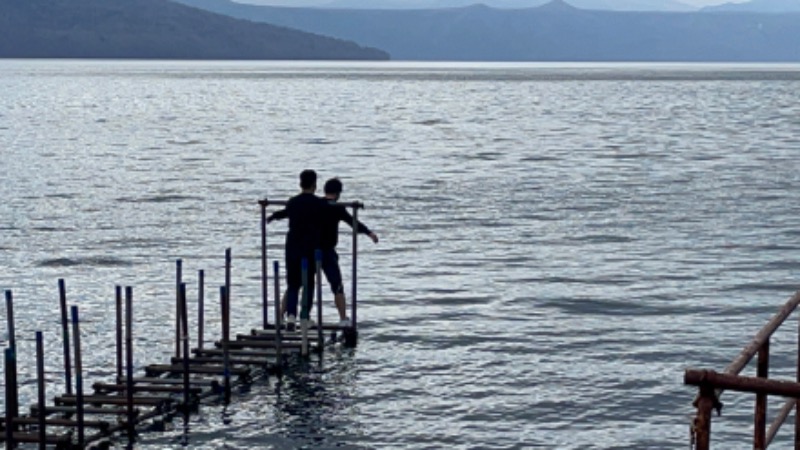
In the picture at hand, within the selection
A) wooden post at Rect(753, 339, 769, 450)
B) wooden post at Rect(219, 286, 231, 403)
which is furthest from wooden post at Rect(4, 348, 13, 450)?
wooden post at Rect(753, 339, 769, 450)

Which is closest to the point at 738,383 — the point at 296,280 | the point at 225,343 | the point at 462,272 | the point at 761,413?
the point at 761,413

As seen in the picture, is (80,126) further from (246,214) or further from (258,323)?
(258,323)

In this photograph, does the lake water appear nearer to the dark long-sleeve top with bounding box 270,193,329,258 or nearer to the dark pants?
the dark pants

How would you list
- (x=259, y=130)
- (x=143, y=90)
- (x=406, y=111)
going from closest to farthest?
(x=259, y=130), (x=406, y=111), (x=143, y=90)

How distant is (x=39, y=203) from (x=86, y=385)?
28.1 metres

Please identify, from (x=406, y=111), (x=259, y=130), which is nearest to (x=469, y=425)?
(x=259, y=130)

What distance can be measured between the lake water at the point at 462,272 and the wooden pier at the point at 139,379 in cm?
41

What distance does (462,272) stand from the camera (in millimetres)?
28750

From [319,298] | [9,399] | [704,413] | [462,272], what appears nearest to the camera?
[704,413]

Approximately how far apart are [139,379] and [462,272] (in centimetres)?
1251

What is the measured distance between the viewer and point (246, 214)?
4134 centimetres

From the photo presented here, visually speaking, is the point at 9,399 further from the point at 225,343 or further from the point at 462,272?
the point at 462,272

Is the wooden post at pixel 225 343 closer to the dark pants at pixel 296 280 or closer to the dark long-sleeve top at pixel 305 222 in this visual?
the dark pants at pixel 296 280

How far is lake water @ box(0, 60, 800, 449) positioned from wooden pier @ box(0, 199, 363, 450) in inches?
16.3
